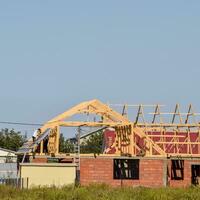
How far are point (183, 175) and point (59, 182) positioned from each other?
8.03 metres

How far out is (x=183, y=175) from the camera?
3875cm

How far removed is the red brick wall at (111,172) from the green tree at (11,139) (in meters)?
50.1

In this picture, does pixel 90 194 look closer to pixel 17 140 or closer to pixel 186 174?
pixel 186 174

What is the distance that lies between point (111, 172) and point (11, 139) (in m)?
53.3

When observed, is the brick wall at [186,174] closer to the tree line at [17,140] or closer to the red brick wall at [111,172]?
Answer: the red brick wall at [111,172]

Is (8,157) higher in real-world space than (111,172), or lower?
higher

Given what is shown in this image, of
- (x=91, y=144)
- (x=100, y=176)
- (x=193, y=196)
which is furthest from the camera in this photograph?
(x=91, y=144)

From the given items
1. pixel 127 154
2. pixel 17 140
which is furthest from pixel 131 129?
pixel 17 140

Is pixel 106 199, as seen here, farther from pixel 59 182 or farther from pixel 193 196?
pixel 59 182

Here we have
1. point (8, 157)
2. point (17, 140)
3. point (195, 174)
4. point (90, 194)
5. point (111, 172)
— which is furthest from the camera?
point (17, 140)

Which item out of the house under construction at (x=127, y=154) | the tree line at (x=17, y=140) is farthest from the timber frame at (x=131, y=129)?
the tree line at (x=17, y=140)

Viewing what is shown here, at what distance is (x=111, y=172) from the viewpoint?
122 ft

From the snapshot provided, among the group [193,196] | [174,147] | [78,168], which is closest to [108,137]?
[174,147]

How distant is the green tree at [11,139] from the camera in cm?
8731
